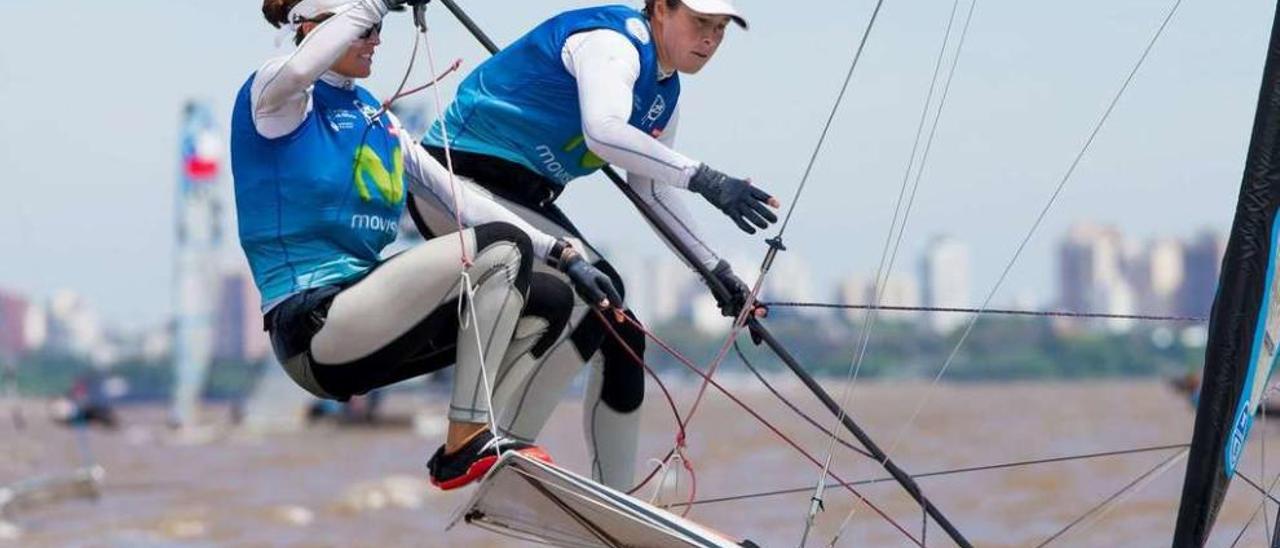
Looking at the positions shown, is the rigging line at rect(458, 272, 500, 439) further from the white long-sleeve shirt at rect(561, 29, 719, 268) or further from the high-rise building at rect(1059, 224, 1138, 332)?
the high-rise building at rect(1059, 224, 1138, 332)

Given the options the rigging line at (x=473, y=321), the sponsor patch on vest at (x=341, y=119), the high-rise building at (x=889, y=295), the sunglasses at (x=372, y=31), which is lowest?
the rigging line at (x=473, y=321)

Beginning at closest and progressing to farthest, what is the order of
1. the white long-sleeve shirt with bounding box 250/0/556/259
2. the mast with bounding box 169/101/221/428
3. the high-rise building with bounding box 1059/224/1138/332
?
the white long-sleeve shirt with bounding box 250/0/556/259 → the mast with bounding box 169/101/221/428 → the high-rise building with bounding box 1059/224/1138/332

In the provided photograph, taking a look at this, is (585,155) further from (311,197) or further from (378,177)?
(311,197)

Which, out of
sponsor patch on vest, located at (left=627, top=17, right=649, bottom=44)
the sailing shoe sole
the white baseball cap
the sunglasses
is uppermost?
the white baseball cap

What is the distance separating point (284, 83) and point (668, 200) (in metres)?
1.22

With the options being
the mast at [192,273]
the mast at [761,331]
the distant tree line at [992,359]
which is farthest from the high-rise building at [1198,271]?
the mast at [761,331]

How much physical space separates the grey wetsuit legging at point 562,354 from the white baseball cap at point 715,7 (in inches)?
23.8

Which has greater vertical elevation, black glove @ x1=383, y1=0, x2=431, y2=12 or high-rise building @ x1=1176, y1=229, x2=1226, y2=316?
high-rise building @ x1=1176, y1=229, x2=1226, y2=316

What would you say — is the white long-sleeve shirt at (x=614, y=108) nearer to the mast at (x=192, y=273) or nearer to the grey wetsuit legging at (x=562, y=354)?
the grey wetsuit legging at (x=562, y=354)

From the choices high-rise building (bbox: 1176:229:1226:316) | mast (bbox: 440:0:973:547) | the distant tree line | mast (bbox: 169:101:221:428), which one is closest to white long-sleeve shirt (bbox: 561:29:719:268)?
mast (bbox: 440:0:973:547)

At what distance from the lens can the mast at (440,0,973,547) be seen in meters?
5.61

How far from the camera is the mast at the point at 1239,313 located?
208 inches

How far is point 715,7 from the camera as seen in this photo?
5277 millimetres

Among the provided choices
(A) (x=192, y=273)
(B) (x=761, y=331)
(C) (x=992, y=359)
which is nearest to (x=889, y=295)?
(C) (x=992, y=359)
